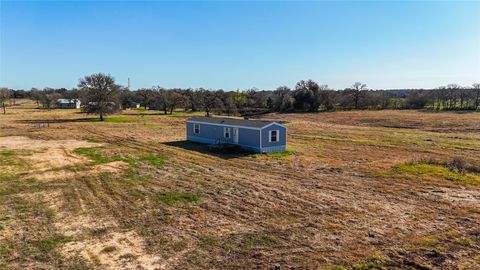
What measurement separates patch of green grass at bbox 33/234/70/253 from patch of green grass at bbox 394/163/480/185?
636 inches

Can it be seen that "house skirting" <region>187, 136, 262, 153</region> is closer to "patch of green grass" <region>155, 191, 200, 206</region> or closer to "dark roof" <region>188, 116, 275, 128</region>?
"dark roof" <region>188, 116, 275, 128</region>

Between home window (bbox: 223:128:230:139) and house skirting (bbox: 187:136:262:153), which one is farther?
home window (bbox: 223:128:230:139)

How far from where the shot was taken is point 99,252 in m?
8.98

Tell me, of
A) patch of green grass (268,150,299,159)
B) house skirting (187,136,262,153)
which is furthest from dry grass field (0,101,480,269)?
house skirting (187,136,262,153)

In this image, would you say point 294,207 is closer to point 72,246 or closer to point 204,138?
point 72,246

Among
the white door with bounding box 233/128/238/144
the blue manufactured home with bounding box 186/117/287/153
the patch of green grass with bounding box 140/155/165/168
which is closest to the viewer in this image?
the patch of green grass with bounding box 140/155/165/168

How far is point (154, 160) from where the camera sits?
21453 millimetres

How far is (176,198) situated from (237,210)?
2687mm

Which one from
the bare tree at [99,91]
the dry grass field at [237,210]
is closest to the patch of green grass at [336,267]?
the dry grass field at [237,210]

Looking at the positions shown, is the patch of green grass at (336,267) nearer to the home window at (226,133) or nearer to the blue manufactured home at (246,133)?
the blue manufactured home at (246,133)

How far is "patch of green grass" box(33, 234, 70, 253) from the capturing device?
9139mm

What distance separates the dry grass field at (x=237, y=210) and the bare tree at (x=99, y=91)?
90.6 feet

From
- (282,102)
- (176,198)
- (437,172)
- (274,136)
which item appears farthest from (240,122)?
(282,102)

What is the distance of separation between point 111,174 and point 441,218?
566 inches
